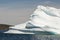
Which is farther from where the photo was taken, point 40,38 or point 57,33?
point 40,38

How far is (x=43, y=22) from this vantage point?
4012cm

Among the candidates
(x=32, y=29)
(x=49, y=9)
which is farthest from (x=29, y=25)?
(x=49, y=9)

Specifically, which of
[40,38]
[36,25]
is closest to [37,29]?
[36,25]

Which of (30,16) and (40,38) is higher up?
(30,16)

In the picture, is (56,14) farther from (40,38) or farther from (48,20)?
(40,38)

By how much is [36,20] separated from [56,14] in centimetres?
259

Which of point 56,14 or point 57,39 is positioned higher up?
point 56,14

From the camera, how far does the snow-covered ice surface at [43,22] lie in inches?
1542

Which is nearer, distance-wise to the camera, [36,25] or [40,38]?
[36,25]

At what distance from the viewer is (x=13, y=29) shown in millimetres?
42875

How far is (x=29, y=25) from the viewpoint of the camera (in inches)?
1574

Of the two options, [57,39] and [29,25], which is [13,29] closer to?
[29,25]

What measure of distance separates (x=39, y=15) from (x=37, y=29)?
224 cm

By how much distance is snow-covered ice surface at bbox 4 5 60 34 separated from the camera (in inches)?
1542
